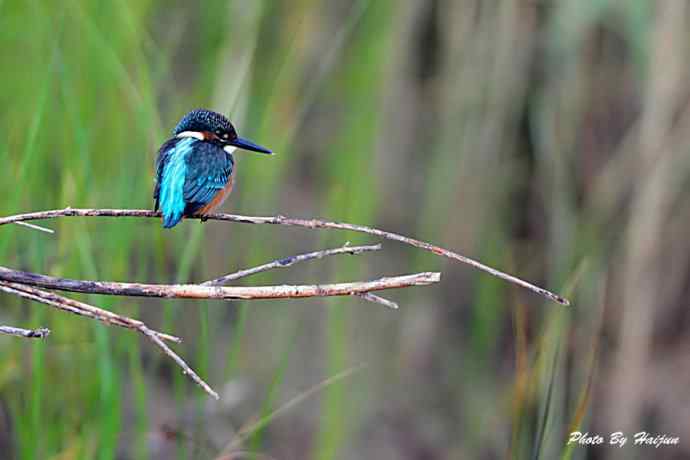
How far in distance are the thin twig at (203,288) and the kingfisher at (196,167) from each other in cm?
23

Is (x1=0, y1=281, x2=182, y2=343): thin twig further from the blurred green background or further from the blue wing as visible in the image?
the blurred green background

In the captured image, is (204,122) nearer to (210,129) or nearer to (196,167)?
(210,129)

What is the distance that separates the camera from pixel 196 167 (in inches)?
A: 64.9

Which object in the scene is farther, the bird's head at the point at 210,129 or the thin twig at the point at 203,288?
the bird's head at the point at 210,129

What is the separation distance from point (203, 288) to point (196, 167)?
0.41 m

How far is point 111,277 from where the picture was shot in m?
2.16

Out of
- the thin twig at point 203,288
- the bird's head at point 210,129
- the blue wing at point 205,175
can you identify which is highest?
the bird's head at point 210,129

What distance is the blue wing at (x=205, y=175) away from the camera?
1598 mm

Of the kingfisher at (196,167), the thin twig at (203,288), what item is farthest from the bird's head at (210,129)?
the thin twig at (203,288)

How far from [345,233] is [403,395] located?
3.00 ft

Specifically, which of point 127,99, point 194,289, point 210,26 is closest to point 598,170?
point 210,26

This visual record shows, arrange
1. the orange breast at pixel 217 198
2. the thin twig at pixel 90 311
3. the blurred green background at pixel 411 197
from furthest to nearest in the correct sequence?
the blurred green background at pixel 411 197, the orange breast at pixel 217 198, the thin twig at pixel 90 311

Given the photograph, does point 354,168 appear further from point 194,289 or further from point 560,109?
point 194,289

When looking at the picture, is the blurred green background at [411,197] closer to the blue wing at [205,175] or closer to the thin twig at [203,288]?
the blue wing at [205,175]
